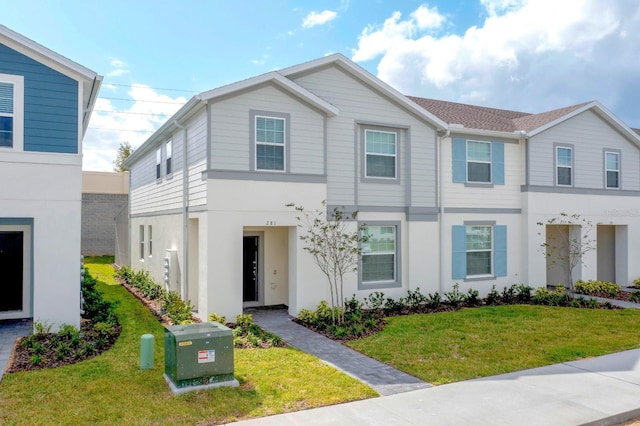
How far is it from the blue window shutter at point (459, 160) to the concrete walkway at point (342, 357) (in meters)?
7.39

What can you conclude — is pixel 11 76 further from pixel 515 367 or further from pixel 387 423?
pixel 515 367

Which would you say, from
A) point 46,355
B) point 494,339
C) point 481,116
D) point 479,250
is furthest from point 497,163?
point 46,355

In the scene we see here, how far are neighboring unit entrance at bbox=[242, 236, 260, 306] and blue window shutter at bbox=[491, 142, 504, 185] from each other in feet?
27.8

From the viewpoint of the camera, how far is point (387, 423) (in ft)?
20.5

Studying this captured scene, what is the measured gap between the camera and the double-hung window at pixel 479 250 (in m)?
16.3

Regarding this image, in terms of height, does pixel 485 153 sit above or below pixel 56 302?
above

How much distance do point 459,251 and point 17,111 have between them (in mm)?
12952

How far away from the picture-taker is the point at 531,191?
1697 centimetres

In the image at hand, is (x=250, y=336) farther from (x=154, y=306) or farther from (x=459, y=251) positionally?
(x=459, y=251)

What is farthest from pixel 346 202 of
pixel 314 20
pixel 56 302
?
pixel 56 302

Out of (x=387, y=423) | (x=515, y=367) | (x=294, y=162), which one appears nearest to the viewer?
(x=387, y=423)

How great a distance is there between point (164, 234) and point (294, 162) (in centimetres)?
628

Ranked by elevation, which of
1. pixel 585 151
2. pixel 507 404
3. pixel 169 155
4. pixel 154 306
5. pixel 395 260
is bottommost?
pixel 507 404

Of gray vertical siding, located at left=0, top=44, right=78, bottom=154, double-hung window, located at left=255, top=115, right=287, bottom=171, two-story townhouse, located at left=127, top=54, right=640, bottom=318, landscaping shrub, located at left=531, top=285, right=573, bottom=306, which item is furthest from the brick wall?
landscaping shrub, located at left=531, top=285, right=573, bottom=306
